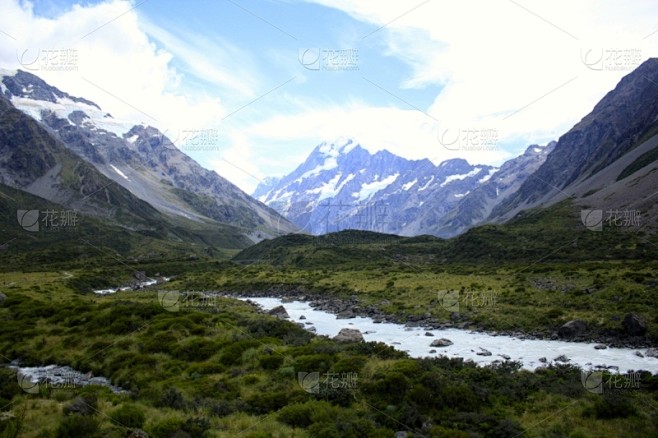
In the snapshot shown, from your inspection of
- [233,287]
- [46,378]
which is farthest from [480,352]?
[233,287]

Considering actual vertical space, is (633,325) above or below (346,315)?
above

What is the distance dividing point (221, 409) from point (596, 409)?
662 inches

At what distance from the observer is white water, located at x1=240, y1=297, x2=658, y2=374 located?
2823cm

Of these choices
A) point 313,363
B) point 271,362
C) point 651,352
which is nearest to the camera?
point 313,363

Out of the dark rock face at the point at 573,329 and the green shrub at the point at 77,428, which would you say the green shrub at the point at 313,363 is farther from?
the dark rock face at the point at 573,329

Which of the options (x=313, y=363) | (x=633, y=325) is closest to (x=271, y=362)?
(x=313, y=363)

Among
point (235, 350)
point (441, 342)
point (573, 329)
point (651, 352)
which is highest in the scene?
point (573, 329)

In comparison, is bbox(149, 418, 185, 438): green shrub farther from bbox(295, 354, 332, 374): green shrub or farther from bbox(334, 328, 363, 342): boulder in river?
bbox(334, 328, 363, 342): boulder in river

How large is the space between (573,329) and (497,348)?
698 cm

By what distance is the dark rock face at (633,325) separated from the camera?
1291 inches

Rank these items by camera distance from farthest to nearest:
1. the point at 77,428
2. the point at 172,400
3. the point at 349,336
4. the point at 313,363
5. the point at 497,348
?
the point at 349,336
the point at 497,348
the point at 313,363
the point at 172,400
the point at 77,428

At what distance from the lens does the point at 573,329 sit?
3553cm

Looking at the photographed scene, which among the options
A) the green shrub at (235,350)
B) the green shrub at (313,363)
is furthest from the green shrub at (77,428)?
the green shrub at (235,350)

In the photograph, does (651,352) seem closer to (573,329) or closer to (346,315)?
(573,329)
